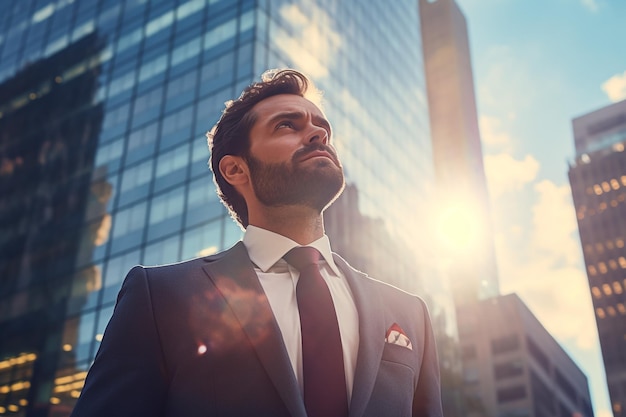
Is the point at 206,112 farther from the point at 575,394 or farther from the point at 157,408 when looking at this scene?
the point at 575,394

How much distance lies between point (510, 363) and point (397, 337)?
103 metres

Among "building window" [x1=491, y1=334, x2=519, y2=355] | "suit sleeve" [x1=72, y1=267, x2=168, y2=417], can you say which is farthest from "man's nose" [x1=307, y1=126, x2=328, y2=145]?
"building window" [x1=491, y1=334, x2=519, y2=355]

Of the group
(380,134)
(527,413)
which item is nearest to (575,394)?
(527,413)

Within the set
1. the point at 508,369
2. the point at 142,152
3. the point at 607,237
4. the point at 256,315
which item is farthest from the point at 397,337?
the point at 607,237

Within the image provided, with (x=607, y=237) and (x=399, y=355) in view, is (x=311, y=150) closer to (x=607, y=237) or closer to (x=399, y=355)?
(x=399, y=355)

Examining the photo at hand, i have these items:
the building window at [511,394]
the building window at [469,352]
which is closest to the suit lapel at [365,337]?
the building window at [511,394]

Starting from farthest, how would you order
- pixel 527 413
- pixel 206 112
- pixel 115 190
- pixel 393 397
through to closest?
pixel 527 413 < pixel 115 190 < pixel 206 112 < pixel 393 397

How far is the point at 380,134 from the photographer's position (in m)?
46.5

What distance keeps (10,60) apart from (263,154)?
57.7m

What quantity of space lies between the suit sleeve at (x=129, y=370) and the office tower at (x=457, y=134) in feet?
486

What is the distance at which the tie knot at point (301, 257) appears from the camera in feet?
11.3

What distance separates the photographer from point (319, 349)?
9.89ft

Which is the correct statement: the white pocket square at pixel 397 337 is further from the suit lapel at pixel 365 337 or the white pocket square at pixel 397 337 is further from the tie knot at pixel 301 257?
the tie knot at pixel 301 257

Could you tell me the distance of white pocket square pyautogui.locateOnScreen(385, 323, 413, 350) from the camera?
3297 mm
